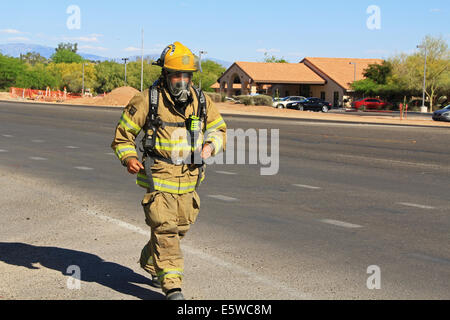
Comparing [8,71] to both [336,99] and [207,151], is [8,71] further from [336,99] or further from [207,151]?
[207,151]

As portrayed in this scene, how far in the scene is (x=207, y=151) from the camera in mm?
4656

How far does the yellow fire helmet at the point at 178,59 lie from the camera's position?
179 inches

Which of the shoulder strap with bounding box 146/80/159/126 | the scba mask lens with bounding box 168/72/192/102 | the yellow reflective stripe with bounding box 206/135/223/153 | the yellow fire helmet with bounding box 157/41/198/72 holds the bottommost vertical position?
the yellow reflective stripe with bounding box 206/135/223/153

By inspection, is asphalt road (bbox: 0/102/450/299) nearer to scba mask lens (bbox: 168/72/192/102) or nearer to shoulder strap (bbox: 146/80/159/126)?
shoulder strap (bbox: 146/80/159/126)

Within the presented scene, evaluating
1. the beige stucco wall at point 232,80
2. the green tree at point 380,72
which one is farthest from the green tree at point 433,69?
the beige stucco wall at point 232,80

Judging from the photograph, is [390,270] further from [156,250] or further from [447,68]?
[447,68]

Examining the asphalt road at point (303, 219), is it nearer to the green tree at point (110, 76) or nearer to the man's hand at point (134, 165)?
the man's hand at point (134, 165)

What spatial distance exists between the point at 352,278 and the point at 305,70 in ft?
267

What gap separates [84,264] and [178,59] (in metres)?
2.14

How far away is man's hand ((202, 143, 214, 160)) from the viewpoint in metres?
4.64

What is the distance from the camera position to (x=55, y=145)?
17391 mm

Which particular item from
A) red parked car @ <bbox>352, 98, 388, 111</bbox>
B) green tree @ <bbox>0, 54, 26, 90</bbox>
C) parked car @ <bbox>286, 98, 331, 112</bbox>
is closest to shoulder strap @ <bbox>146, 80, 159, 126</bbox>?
parked car @ <bbox>286, 98, 331, 112</bbox>

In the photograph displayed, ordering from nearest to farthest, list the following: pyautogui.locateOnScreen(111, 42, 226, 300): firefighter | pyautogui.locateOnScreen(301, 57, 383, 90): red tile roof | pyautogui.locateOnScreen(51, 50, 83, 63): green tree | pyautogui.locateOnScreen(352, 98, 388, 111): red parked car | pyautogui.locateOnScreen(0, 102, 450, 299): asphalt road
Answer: pyautogui.locateOnScreen(111, 42, 226, 300): firefighter
pyautogui.locateOnScreen(0, 102, 450, 299): asphalt road
pyautogui.locateOnScreen(352, 98, 388, 111): red parked car
pyautogui.locateOnScreen(301, 57, 383, 90): red tile roof
pyautogui.locateOnScreen(51, 50, 83, 63): green tree

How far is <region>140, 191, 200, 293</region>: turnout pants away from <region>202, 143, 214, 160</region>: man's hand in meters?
0.31
